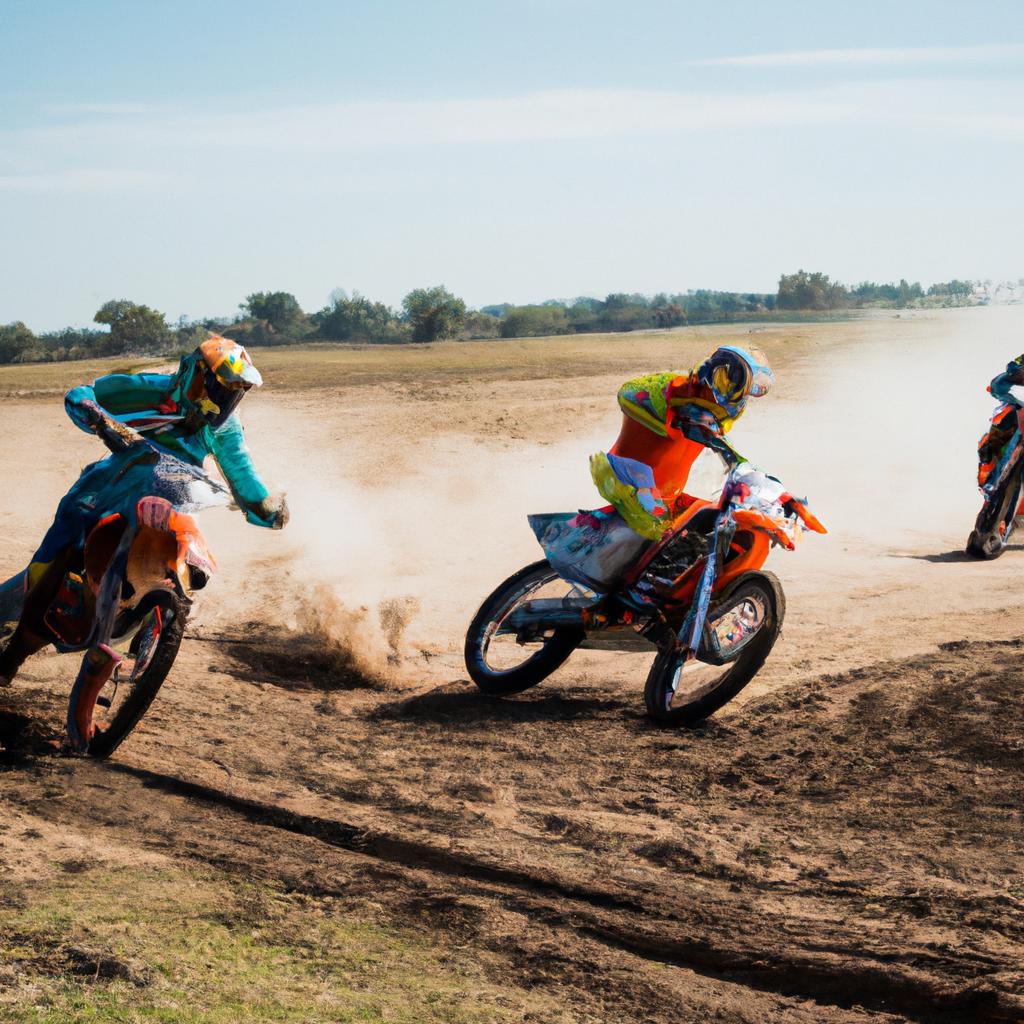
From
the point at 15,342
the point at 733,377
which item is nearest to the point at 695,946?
the point at 733,377

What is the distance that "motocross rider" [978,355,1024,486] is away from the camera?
1253cm

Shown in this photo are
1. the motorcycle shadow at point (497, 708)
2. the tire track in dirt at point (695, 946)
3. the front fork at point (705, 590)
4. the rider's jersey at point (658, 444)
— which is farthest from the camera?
the motorcycle shadow at point (497, 708)

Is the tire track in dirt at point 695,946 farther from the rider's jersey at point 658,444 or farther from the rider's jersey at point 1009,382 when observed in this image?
the rider's jersey at point 1009,382

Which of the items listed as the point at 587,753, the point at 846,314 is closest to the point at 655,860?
the point at 587,753

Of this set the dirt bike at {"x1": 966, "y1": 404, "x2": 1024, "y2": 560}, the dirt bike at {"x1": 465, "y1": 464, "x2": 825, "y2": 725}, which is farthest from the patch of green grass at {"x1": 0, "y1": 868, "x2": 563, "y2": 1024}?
the dirt bike at {"x1": 966, "y1": 404, "x2": 1024, "y2": 560}

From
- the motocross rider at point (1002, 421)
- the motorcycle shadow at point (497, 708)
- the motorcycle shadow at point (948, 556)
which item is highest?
the motocross rider at point (1002, 421)

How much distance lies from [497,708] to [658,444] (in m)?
1.87

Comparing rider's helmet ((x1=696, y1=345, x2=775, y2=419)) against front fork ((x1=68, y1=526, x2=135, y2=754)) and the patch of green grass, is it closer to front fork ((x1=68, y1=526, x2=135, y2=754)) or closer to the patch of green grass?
front fork ((x1=68, y1=526, x2=135, y2=754))

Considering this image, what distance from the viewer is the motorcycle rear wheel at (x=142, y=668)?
20.0ft

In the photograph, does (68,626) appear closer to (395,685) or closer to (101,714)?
(101,714)

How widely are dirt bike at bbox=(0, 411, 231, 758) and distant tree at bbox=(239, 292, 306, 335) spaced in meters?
47.6

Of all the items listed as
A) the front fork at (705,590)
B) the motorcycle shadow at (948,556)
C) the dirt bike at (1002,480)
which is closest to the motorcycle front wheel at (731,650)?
the front fork at (705,590)

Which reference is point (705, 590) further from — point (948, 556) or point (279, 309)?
point (279, 309)

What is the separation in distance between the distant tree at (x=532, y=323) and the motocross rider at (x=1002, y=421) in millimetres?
39381
